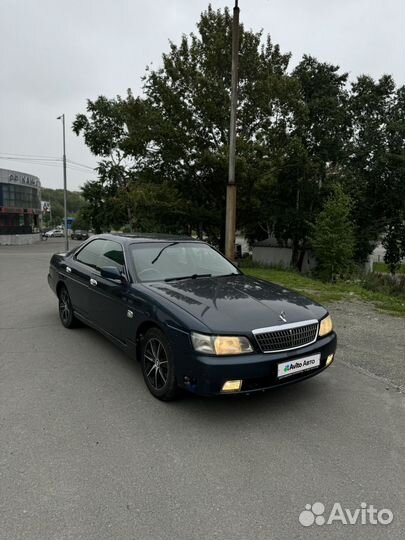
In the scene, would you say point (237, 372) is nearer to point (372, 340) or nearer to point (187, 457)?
point (187, 457)

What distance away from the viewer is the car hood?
3156 millimetres

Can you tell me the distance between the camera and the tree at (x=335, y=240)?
50.1 feet

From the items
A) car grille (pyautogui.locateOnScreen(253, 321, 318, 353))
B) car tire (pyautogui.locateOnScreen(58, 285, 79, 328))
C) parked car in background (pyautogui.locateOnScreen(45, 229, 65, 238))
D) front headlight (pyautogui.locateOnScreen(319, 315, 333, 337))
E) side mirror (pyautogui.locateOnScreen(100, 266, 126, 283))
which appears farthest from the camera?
parked car in background (pyautogui.locateOnScreen(45, 229, 65, 238))

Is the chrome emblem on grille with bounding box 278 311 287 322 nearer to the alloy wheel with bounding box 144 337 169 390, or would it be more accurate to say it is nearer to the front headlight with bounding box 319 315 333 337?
the front headlight with bounding box 319 315 333 337

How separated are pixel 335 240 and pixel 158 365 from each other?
13.3m

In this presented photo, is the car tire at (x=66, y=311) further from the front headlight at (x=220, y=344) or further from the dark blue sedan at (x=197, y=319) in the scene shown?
the front headlight at (x=220, y=344)

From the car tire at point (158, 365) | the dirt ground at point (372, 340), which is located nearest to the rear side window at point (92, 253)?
the car tire at point (158, 365)

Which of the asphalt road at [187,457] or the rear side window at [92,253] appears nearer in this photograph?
the asphalt road at [187,457]

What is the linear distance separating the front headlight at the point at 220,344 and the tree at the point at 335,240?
42.0ft

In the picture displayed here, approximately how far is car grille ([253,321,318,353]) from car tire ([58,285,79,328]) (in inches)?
134

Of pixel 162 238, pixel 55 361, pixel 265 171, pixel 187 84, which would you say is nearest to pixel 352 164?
pixel 265 171

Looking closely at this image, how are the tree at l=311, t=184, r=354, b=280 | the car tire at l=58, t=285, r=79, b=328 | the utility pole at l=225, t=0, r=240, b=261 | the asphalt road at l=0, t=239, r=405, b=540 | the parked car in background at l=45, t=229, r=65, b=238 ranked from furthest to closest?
the parked car in background at l=45, t=229, r=65, b=238 → the tree at l=311, t=184, r=354, b=280 → the utility pole at l=225, t=0, r=240, b=261 → the car tire at l=58, t=285, r=79, b=328 → the asphalt road at l=0, t=239, r=405, b=540

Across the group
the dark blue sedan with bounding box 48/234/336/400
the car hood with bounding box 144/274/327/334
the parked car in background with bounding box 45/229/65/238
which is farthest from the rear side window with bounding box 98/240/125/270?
the parked car in background with bounding box 45/229/65/238

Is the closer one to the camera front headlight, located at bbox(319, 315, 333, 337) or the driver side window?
front headlight, located at bbox(319, 315, 333, 337)
